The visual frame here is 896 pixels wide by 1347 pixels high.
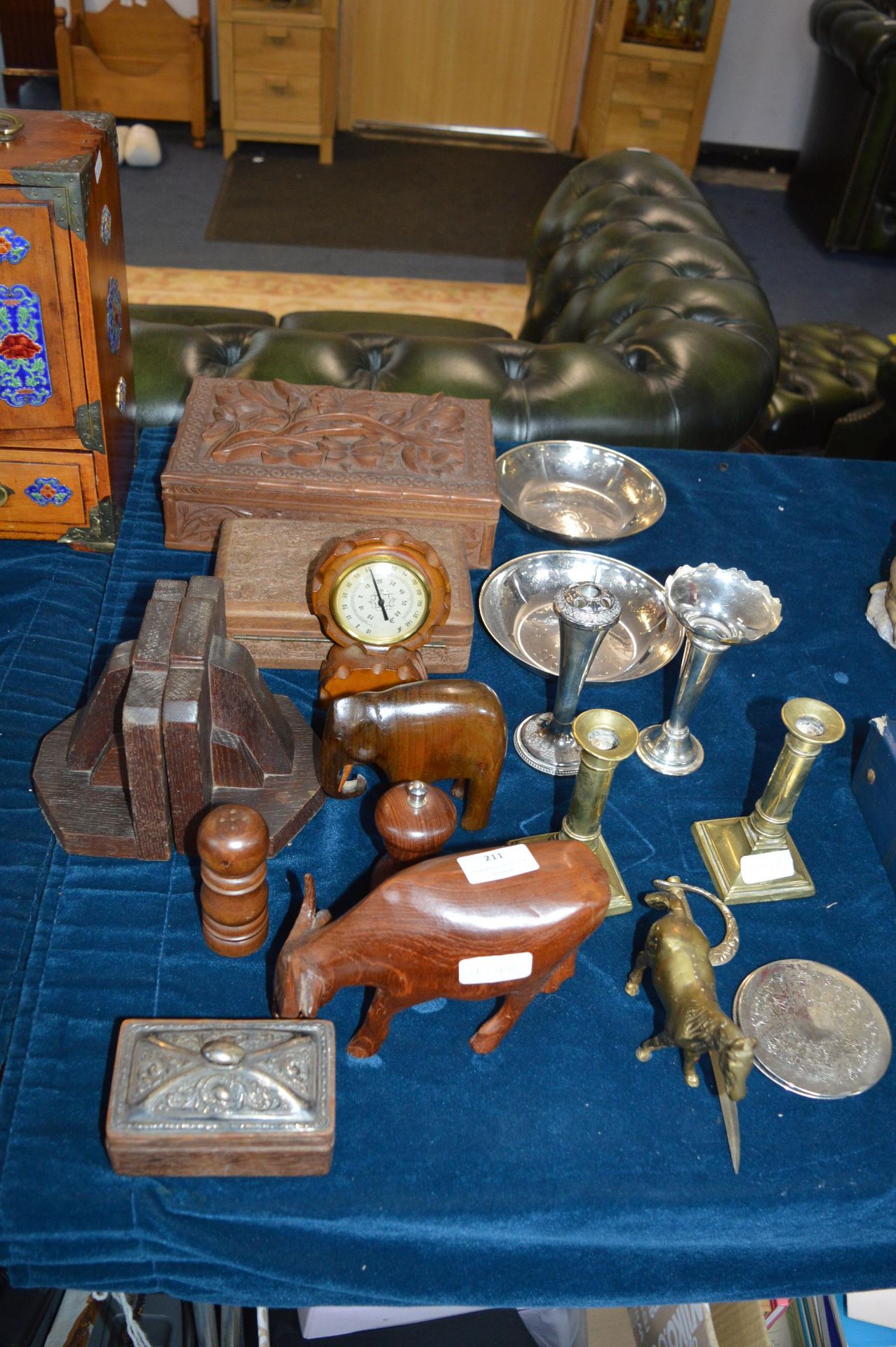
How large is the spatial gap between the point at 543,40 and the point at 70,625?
454cm

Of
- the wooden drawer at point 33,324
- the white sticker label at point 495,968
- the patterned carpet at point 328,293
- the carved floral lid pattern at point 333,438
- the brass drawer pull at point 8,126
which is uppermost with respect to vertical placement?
the brass drawer pull at point 8,126

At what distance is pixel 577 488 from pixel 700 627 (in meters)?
0.67

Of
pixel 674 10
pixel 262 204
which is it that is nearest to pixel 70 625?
pixel 262 204

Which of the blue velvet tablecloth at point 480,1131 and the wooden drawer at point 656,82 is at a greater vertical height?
the wooden drawer at point 656,82

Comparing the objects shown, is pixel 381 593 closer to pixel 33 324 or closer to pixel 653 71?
pixel 33 324

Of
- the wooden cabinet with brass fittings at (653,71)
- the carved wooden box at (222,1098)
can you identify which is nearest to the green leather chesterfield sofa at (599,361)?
the carved wooden box at (222,1098)

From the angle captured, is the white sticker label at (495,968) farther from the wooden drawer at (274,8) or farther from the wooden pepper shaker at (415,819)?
the wooden drawer at (274,8)

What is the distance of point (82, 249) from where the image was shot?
1515mm

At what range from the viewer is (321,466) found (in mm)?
1706

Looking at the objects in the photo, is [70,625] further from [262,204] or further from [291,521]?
[262,204]

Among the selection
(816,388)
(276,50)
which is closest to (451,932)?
(816,388)

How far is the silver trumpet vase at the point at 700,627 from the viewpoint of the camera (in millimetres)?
1385

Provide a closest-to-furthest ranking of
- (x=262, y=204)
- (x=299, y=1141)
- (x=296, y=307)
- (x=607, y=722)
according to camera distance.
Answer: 1. (x=299, y=1141)
2. (x=607, y=722)
3. (x=296, y=307)
4. (x=262, y=204)

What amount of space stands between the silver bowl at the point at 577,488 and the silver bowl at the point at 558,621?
0.48 feet
